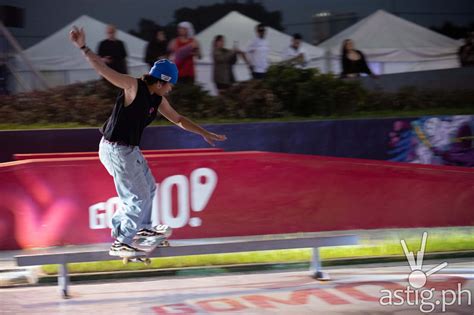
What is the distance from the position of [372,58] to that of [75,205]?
783cm

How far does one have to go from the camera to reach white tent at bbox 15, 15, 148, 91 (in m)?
12.2

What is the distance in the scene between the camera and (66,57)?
41.4 feet

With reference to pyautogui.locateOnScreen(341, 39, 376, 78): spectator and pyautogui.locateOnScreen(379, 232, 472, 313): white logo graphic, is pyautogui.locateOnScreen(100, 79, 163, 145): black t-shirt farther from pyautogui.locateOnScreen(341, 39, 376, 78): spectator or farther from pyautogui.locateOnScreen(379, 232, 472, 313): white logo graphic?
pyautogui.locateOnScreen(341, 39, 376, 78): spectator

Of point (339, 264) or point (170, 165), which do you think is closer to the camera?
point (339, 264)

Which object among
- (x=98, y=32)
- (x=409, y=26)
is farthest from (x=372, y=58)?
(x=98, y=32)

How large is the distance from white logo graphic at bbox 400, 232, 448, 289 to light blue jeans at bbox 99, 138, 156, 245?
270 centimetres

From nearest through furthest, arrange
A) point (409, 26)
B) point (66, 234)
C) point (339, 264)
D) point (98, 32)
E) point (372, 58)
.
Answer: point (339, 264)
point (66, 234)
point (98, 32)
point (372, 58)
point (409, 26)

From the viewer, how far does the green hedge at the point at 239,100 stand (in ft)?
35.2

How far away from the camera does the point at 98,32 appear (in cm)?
1277

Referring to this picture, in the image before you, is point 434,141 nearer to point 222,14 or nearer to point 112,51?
point 112,51

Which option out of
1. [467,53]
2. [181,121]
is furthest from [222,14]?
[181,121]

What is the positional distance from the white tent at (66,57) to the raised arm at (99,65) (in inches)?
239

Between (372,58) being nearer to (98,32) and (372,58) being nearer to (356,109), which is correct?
(356,109)

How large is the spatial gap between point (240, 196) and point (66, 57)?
5.48m
